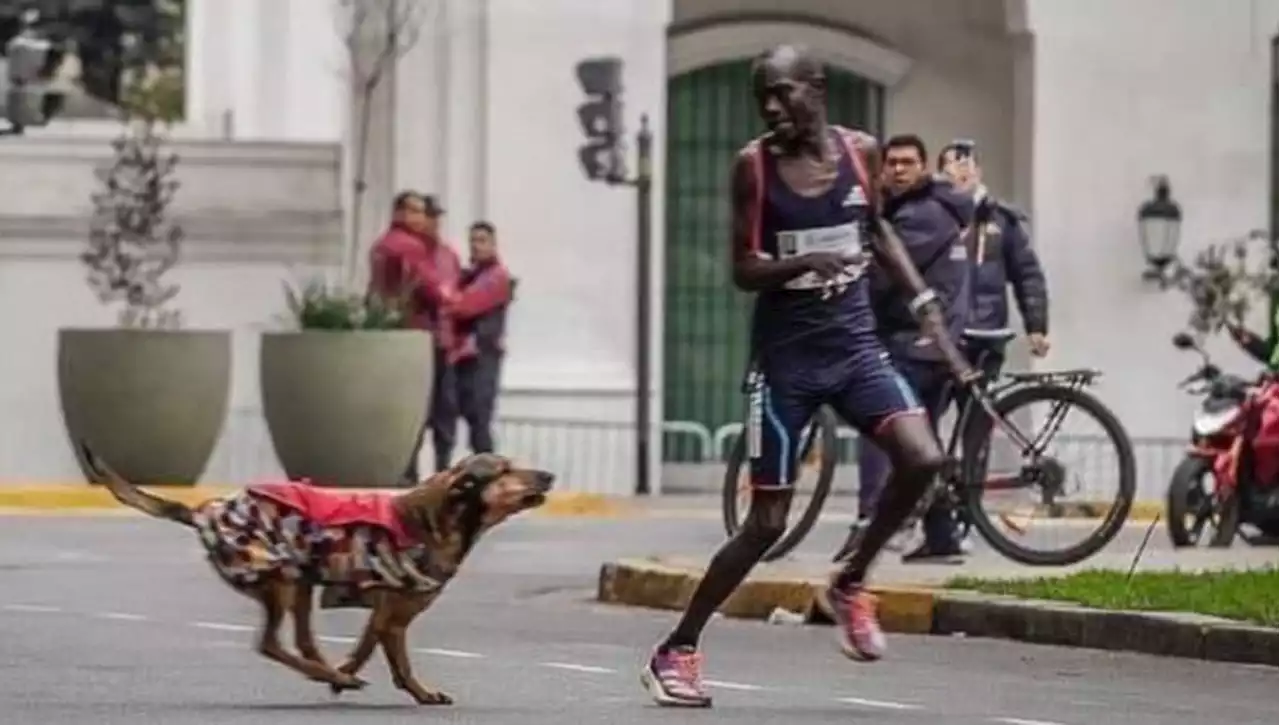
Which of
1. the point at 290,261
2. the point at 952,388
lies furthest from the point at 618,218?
the point at 952,388

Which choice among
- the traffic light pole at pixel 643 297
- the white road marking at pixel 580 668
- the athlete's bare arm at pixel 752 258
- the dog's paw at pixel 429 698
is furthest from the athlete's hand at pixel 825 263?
the traffic light pole at pixel 643 297

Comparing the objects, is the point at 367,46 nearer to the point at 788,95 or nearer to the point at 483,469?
the point at 788,95

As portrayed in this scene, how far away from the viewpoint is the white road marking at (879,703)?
11172 millimetres

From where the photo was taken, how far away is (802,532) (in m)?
16.0

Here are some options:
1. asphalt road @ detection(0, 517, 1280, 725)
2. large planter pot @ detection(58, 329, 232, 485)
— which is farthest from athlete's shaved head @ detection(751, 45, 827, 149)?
large planter pot @ detection(58, 329, 232, 485)

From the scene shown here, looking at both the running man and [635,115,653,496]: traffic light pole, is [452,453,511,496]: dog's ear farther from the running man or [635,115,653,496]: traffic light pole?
[635,115,653,496]: traffic light pole

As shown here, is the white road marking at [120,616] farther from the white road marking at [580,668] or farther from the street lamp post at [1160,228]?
the street lamp post at [1160,228]

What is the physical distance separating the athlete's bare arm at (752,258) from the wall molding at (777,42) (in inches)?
660

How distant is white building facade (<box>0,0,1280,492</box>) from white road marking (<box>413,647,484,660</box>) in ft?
41.9

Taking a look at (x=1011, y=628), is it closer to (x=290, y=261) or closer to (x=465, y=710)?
(x=465, y=710)

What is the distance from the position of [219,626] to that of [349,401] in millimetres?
9856

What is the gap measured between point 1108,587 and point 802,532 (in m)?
1.93

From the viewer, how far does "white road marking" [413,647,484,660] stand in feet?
42.2

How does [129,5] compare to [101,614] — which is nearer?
[101,614]
